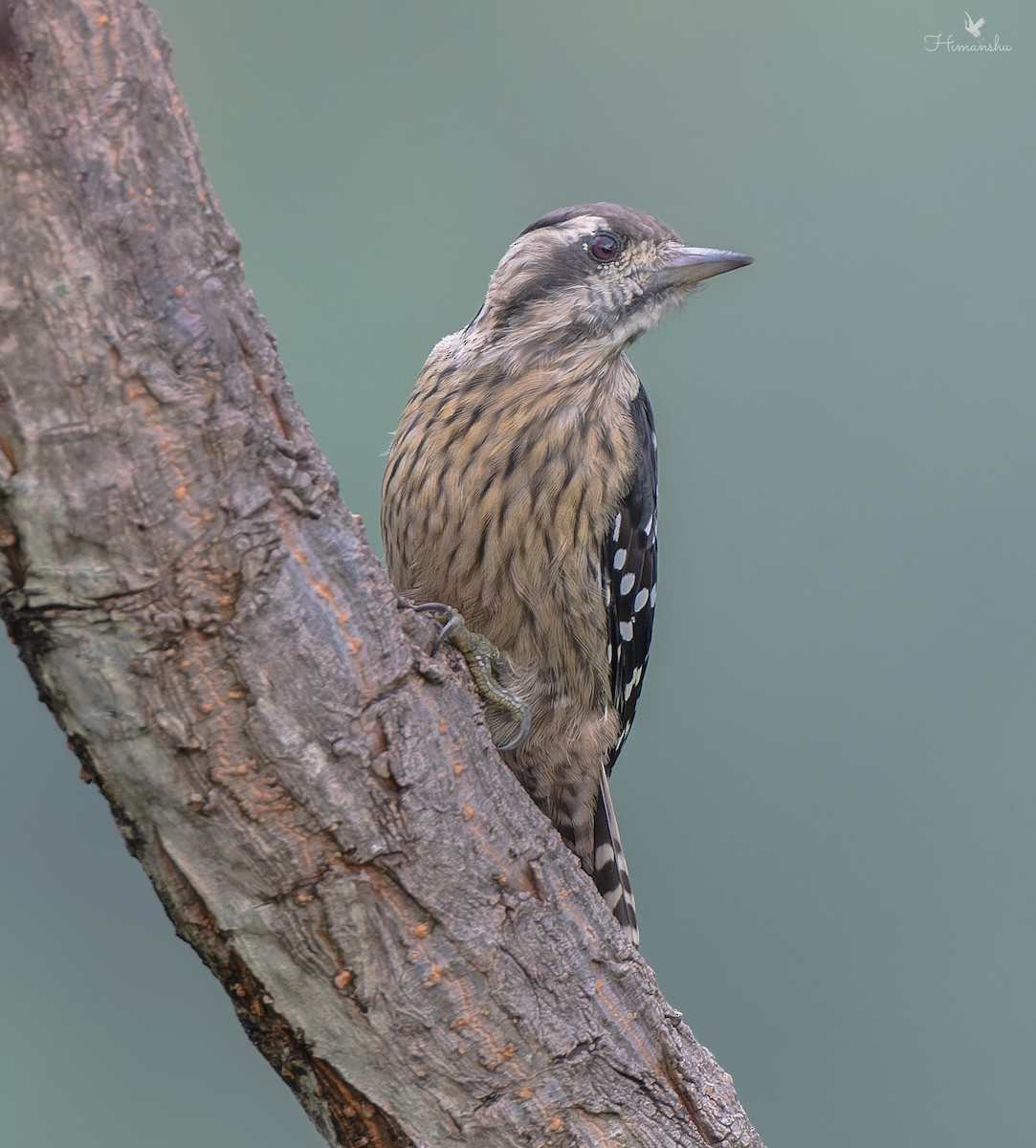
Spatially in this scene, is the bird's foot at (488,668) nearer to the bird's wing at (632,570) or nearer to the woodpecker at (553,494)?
the woodpecker at (553,494)

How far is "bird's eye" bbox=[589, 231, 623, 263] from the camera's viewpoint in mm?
2838

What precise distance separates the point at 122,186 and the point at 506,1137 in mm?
1476

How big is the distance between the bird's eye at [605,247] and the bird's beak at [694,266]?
113mm

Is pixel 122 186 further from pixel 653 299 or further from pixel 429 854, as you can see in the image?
pixel 653 299

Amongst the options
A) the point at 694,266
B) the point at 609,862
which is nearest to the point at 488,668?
the point at 609,862

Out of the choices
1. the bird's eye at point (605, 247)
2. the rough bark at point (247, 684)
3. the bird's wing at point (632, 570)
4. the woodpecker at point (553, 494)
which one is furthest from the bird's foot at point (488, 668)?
the bird's eye at point (605, 247)

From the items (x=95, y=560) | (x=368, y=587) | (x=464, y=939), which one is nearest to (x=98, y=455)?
(x=95, y=560)

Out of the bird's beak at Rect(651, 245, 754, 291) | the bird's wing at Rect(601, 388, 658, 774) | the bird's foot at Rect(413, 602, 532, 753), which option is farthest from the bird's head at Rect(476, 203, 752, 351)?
the bird's foot at Rect(413, 602, 532, 753)

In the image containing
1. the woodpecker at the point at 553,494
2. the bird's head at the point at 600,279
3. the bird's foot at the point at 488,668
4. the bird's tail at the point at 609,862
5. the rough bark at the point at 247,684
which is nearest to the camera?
the rough bark at the point at 247,684

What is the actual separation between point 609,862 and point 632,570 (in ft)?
2.38

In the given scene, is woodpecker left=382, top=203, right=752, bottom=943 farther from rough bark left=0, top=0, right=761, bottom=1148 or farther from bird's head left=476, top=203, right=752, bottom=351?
rough bark left=0, top=0, right=761, bottom=1148

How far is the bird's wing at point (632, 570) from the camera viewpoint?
279 centimetres

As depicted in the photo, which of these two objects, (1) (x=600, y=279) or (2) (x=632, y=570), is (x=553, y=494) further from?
(1) (x=600, y=279)

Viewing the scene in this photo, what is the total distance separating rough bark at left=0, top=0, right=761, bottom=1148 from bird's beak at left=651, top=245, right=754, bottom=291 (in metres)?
1.31
